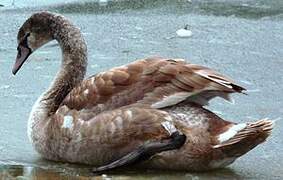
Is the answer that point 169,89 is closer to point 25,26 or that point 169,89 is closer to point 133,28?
point 25,26

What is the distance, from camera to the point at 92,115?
5211mm

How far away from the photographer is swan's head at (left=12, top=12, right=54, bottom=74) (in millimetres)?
5895

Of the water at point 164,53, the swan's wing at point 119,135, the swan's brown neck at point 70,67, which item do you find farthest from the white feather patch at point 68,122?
the swan's brown neck at point 70,67

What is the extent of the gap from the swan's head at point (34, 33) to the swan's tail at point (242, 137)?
1.58 metres

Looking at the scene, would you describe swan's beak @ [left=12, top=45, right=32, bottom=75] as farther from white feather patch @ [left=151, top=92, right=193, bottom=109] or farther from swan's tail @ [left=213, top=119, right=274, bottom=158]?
swan's tail @ [left=213, top=119, right=274, bottom=158]

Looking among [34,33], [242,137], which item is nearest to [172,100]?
[242,137]

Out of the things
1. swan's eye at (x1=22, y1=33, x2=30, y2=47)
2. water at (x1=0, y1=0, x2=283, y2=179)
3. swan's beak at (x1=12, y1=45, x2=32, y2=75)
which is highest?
swan's eye at (x1=22, y1=33, x2=30, y2=47)

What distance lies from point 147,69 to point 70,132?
2.00 ft

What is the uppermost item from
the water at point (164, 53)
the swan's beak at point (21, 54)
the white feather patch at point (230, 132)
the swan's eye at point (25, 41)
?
the swan's eye at point (25, 41)

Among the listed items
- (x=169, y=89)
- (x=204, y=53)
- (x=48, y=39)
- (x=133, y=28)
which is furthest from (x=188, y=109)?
(x=133, y=28)

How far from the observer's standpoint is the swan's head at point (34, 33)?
5895 mm

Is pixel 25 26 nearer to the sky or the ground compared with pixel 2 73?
nearer to the sky

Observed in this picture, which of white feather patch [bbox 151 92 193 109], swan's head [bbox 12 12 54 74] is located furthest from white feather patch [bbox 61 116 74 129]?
swan's head [bbox 12 12 54 74]

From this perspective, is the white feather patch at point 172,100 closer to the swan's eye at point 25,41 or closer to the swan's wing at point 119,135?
the swan's wing at point 119,135
